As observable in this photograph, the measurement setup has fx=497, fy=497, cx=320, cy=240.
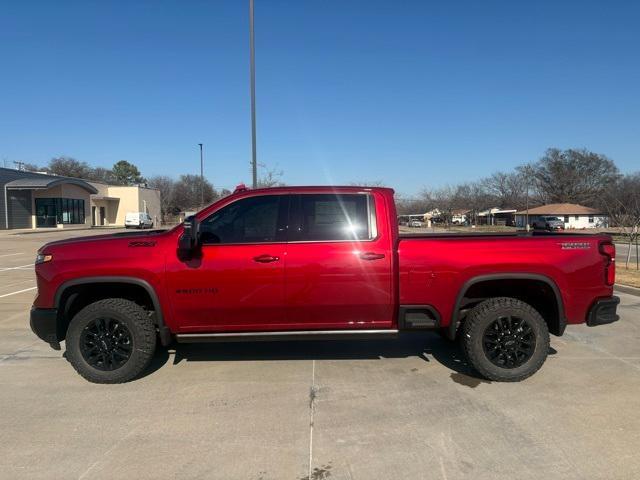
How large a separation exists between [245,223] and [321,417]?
1.95m

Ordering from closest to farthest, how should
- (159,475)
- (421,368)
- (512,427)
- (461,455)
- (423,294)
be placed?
(159,475) < (461,455) < (512,427) < (423,294) < (421,368)

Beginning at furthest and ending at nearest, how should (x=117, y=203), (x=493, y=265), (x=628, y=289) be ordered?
(x=117, y=203) → (x=628, y=289) → (x=493, y=265)

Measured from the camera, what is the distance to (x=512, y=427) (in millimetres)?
3945

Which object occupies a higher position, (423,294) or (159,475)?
(423,294)

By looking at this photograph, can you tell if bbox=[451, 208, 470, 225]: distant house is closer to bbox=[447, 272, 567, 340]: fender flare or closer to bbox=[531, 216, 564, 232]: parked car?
bbox=[531, 216, 564, 232]: parked car

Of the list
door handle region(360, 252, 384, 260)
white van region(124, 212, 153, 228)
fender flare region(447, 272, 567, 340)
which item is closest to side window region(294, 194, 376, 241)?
door handle region(360, 252, 384, 260)

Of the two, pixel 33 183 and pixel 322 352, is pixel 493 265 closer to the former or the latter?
pixel 322 352

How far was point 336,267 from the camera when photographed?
4.73 metres

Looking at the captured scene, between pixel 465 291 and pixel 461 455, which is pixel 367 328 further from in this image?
pixel 461 455

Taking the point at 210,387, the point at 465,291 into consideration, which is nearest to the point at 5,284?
the point at 210,387

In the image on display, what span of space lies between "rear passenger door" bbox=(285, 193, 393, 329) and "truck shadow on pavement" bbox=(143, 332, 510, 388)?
105 cm

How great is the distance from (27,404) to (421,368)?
12.6 ft

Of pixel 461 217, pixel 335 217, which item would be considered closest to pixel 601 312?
pixel 335 217

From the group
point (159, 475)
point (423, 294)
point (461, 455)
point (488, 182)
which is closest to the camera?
point (159, 475)
